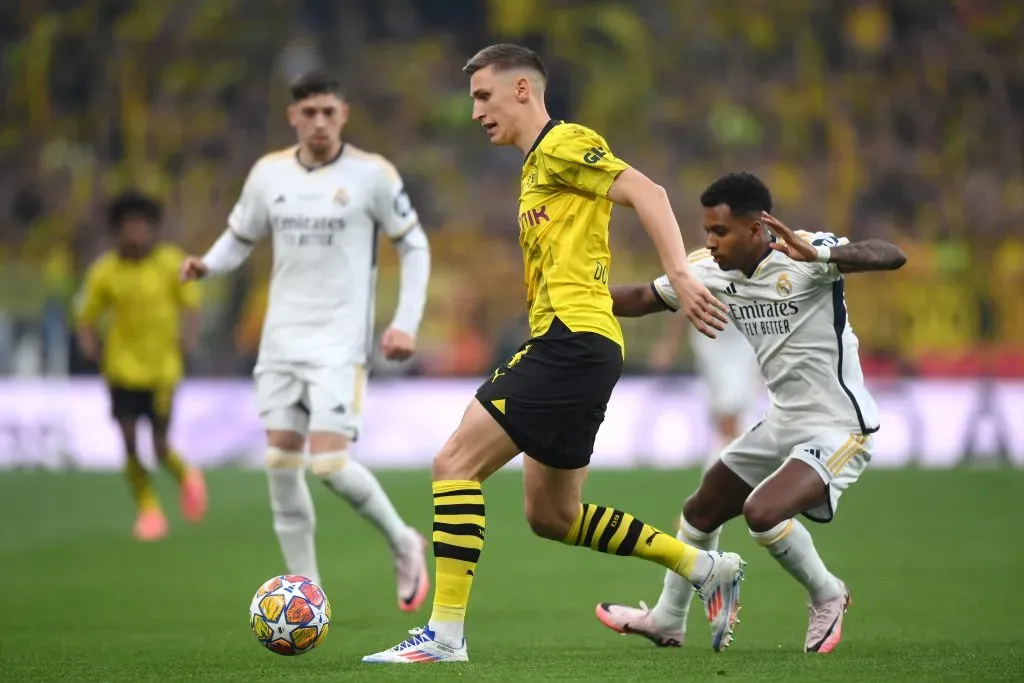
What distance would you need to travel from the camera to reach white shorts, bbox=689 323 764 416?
14.1 m

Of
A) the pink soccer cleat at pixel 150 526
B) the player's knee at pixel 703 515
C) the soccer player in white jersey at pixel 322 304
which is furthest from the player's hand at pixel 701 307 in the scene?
the pink soccer cleat at pixel 150 526

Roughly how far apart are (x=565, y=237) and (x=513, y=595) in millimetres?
3566

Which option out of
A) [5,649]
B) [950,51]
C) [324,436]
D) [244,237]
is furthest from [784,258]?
[950,51]

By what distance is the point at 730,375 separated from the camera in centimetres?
1408

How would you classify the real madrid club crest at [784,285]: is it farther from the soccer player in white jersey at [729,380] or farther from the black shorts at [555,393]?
the soccer player in white jersey at [729,380]

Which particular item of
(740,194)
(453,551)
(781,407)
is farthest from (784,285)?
(453,551)

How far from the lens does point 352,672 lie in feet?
17.6

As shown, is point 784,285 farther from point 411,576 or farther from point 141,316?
point 141,316

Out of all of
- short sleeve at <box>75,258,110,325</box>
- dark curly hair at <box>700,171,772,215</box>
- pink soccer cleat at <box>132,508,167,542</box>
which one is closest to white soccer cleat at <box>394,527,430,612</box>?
dark curly hair at <box>700,171,772,215</box>

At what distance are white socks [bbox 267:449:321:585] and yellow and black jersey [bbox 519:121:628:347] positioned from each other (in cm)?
244

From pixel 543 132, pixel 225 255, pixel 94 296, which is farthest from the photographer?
pixel 94 296

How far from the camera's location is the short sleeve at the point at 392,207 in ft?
26.3

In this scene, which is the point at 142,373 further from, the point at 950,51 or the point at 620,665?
the point at 950,51

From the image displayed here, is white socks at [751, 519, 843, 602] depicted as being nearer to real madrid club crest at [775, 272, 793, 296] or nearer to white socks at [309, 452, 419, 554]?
real madrid club crest at [775, 272, 793, 296]
